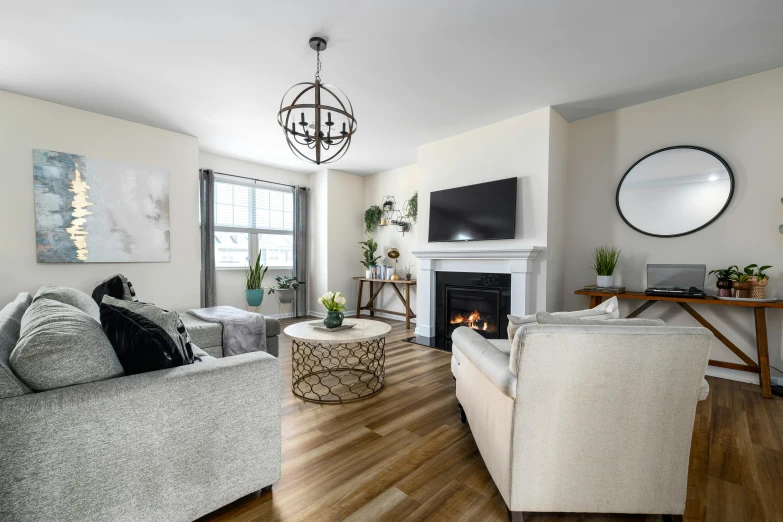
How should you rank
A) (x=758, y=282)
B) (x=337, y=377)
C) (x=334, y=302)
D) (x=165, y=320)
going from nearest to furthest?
(x=165, y=320) < (x=758, y=282) < (x=334, y=302) < (x=337, y=377)

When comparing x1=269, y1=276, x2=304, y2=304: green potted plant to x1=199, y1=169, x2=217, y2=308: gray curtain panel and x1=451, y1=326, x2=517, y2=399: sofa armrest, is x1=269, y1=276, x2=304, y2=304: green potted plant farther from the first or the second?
x1=451, y1=326, x2=517, y2=399: sofa armrest

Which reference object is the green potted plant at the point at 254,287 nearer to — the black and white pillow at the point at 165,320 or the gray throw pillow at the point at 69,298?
the gray throw pillow at the point at 69,298

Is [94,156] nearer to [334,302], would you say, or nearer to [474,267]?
[334,302]

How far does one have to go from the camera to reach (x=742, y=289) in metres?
2.77

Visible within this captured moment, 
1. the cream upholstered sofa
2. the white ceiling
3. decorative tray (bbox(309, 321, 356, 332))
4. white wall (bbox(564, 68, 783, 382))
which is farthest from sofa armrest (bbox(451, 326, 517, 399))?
white wall (bbox(564, 68, 783, 382))

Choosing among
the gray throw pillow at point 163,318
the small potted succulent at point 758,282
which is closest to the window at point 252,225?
the gray throw pillow at point 163,318

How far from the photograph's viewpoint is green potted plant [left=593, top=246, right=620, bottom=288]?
135 inches

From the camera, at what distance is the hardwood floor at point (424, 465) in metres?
1.46

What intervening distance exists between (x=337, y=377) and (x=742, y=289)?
10.8 ft

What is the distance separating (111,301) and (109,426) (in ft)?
2.35

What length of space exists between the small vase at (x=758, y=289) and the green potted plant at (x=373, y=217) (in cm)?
462

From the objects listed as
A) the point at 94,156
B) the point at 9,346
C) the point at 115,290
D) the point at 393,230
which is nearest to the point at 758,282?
the point at 393,230

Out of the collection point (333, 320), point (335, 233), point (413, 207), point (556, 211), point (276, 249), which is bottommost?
point (333, 320)

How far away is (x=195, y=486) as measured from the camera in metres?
1.34
